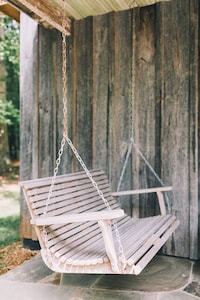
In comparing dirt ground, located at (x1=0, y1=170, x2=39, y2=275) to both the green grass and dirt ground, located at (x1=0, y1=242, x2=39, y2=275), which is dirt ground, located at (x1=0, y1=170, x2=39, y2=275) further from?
the green grass

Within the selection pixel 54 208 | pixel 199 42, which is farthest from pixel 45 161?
pixel 199 42

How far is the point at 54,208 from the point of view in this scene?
2.79 metres

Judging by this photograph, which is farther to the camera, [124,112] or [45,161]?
[45,161]

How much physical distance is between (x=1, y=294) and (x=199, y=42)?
3.14 metres

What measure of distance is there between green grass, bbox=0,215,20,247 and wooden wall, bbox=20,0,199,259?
422 millimetres

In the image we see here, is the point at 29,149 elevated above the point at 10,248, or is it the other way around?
the point at 29,149

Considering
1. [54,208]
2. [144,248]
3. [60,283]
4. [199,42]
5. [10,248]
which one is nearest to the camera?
[144,248]

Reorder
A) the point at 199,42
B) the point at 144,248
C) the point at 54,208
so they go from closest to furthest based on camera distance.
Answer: the point at 144,248 < the point at 54,208 < the point at 199,42

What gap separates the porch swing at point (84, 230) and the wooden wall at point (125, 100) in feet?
1.47

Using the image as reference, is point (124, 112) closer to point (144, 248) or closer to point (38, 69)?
point (38, 69)

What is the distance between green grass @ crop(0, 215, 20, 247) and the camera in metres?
4.62

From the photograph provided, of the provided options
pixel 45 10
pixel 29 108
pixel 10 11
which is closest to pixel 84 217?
pixel 45 10

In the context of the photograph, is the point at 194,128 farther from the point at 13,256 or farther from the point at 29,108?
the point at 13,256

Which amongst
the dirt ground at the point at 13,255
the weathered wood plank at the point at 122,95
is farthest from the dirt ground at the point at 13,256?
the weathered wood plank at the point at 122,95
